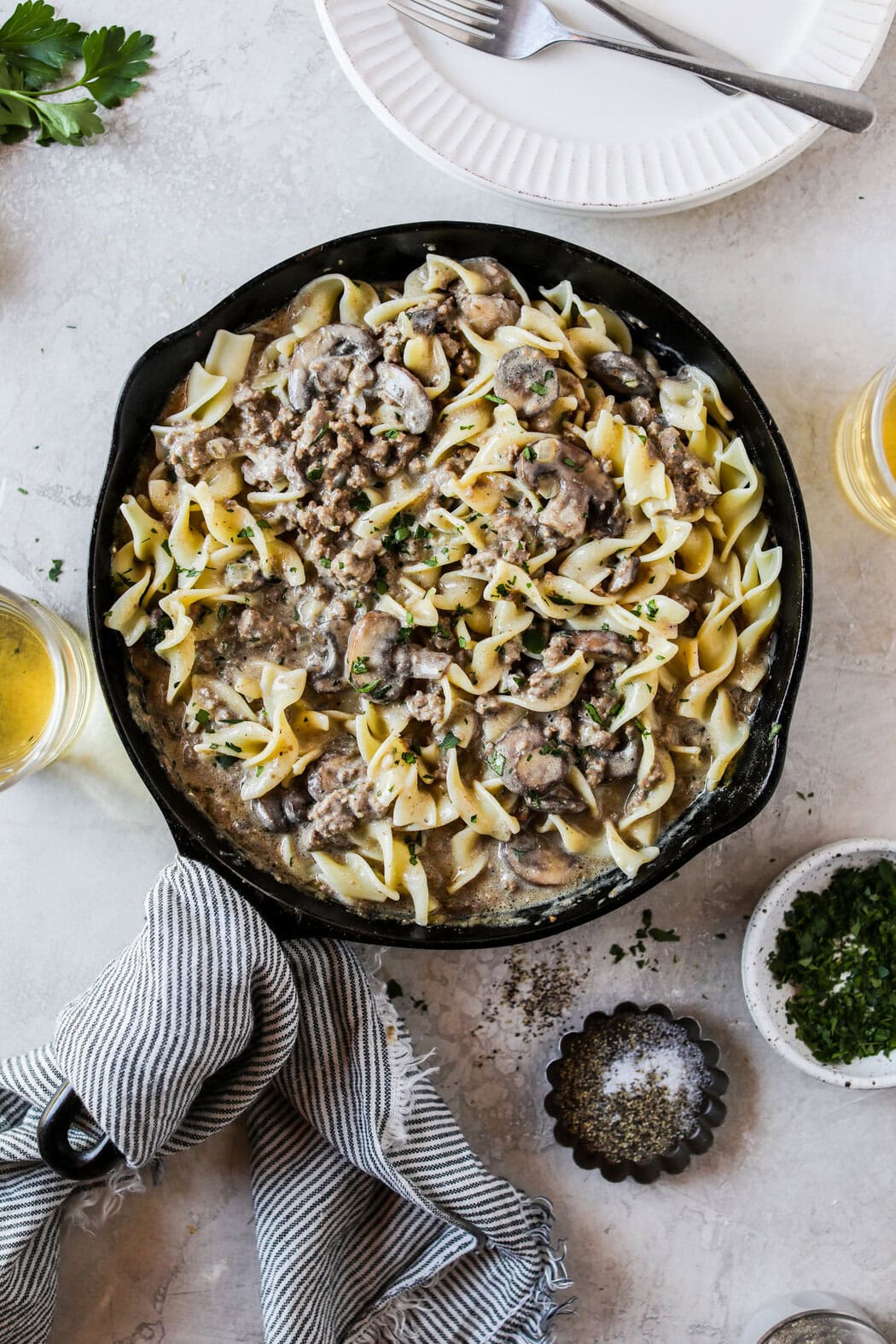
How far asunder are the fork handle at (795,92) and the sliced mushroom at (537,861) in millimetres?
2419

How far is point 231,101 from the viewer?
12.4 feet

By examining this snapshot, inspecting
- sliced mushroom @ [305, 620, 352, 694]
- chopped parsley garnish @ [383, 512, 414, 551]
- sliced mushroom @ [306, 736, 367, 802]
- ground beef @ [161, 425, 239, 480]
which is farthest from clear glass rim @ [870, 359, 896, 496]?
ground beef @ [161, 425, 239, 480]

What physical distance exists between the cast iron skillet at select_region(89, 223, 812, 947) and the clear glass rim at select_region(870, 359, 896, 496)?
43 cm

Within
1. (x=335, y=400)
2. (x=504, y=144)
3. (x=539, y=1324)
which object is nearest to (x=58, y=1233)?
(x=539, y=1324)

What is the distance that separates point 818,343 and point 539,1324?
3.60 m

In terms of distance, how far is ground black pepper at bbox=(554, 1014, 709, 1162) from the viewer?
376 centimetres

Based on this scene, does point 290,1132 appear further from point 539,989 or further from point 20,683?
point 20,683

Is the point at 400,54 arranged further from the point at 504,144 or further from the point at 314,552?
the point at 314,552

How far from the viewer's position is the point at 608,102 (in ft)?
11.6

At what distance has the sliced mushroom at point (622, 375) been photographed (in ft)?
11.0

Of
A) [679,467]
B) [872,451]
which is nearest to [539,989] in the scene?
[679,467]

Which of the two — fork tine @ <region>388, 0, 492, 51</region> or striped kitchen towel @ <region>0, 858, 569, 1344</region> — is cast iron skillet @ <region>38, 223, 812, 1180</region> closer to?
striped kitchen towel @ <region>0, 858, 569, 1344</region>

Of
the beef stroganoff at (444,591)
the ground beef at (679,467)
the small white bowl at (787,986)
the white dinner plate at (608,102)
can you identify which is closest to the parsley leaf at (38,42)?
the white dinner plate at (608,102)

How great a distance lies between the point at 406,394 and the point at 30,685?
157 centimetres
